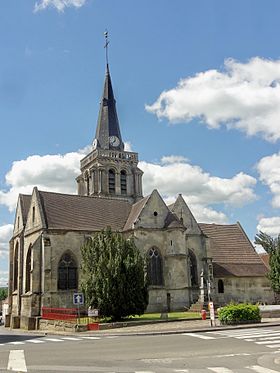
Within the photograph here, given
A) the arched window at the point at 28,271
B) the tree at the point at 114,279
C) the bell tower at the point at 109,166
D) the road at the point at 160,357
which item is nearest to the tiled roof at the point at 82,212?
the arched window at the point at 28,271

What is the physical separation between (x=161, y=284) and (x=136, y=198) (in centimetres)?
2105

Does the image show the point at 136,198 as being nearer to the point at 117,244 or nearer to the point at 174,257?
the point at 174,257

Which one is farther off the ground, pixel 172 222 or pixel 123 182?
pixel 123 182

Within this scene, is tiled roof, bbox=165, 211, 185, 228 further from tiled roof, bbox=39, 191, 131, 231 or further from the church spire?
the church spire

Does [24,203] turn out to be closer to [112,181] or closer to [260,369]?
[112,181]

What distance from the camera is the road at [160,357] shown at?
1099 centimetres

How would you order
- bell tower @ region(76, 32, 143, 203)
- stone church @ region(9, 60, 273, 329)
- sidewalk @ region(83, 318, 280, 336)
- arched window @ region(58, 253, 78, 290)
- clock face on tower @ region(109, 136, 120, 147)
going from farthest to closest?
clock face on tower @ region(109, 136, 120, 147) < bell tower @ region(76, 32, 143, 203) < arched window @ region(58, 253, 78, 290) < stone church @ region(9, 60, 273, 329) < sidewalk @ region(83, 318, 280, 336)

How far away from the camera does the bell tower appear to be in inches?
2195

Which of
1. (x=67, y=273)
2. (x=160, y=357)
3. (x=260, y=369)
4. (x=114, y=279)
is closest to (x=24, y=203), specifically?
(x=67, y=273)

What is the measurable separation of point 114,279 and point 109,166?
97.4ft

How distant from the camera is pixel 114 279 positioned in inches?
1112

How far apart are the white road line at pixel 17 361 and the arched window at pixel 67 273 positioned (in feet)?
66.4

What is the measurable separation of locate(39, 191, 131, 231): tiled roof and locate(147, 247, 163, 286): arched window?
420cm

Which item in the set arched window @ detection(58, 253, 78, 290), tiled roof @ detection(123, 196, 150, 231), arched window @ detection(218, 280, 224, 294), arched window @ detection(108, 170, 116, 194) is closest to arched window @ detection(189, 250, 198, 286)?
arched window @ detection(218, 280, 224, 294)
